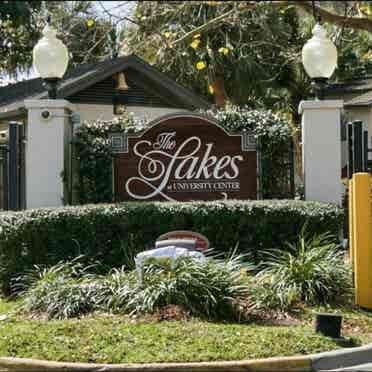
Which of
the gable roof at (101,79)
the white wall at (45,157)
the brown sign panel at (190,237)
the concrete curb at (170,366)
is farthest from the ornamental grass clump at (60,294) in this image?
the gable roof at (101,79)

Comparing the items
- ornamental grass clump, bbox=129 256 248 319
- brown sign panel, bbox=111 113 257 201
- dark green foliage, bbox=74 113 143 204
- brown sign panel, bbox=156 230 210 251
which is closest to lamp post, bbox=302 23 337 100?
brown sign panel, bbox=111 113 257 201

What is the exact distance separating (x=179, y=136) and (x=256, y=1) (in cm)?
291

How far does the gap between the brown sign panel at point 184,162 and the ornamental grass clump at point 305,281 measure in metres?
2.83

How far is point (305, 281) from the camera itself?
32.1ft

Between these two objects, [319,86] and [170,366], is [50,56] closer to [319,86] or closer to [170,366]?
[319,86]

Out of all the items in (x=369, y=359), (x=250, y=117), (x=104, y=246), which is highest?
(x=250, y=117)

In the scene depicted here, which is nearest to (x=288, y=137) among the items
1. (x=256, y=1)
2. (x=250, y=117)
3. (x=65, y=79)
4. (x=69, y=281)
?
(x=250, y=117)

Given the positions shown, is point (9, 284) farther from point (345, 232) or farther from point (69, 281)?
point (345, 232)

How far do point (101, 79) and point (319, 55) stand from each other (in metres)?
10.1

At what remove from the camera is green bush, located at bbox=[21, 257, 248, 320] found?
29.8 feet

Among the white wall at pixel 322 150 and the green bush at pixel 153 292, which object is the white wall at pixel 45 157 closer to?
the green bush at pixel 153 292

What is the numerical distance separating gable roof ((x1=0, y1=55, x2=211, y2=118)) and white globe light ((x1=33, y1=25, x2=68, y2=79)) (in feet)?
23.1

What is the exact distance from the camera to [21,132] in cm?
1280

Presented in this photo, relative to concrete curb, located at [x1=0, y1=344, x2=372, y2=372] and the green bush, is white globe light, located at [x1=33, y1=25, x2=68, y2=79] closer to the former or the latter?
the green bush
